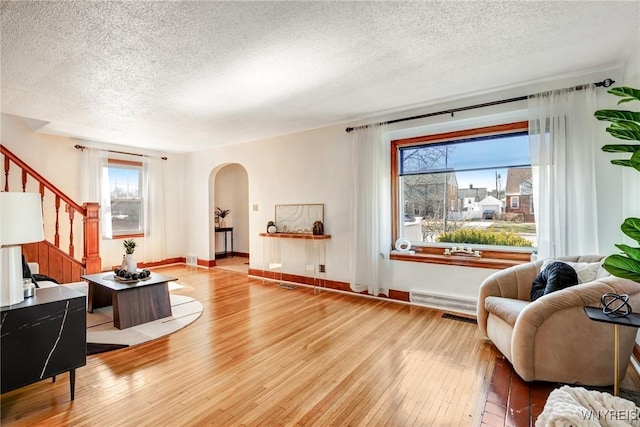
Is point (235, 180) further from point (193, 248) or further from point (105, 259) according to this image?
point (105, 259)

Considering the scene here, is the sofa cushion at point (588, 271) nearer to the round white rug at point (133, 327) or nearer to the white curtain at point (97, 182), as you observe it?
the round white rug at point (133, 327)

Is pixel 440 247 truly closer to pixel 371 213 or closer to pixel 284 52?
pixel 371 213

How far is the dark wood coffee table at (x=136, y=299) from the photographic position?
3.37 meters

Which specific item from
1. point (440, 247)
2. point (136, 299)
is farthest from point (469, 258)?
point (136, 299)

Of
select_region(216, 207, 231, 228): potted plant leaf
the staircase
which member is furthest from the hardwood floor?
select_region(216, 207, 231, 228): potted plant leaf

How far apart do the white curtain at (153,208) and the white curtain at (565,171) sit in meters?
6.73

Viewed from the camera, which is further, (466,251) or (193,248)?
(193,248)

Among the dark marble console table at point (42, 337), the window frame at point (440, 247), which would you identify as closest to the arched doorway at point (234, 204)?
the window frame at point (440, 247)

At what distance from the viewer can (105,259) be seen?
19.7 feet

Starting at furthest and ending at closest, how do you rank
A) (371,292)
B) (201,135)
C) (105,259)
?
(105,259)
(201,135)
(371,292)

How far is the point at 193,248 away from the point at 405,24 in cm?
646

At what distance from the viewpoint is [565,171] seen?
3.11 metres

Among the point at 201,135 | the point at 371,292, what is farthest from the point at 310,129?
the point at 371,292

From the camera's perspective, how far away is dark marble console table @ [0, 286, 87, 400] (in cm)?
181
